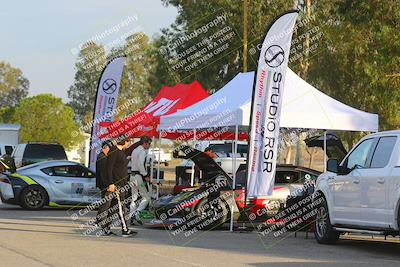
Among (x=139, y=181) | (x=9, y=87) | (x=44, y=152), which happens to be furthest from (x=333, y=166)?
(x=9, y=87)

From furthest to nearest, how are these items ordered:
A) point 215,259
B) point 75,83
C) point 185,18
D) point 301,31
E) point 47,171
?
point 75,83 < point 185,18 < point 301,31 < point 47,171 < point 215,259

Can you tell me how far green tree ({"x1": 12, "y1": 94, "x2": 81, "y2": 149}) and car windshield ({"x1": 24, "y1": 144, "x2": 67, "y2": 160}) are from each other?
41635 millimetres

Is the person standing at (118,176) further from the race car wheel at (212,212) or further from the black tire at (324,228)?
the black tire at (324,228)

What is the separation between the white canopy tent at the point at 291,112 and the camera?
17.1m

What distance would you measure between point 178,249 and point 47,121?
6156 cm

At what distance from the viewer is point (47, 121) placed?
73.1m

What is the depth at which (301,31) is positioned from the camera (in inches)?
1572

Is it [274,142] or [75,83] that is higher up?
[75,83]

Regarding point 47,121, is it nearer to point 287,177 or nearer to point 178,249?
point 287,177

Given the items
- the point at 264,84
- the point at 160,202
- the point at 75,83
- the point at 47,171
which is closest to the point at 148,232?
the point at 160,202

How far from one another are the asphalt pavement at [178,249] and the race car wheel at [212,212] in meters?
0.24

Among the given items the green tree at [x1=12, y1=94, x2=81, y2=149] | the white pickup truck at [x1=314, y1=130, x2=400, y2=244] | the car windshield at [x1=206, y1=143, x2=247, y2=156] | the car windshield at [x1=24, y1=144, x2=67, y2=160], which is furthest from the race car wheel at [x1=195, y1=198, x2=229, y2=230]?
the green tree at [x1=12, y1=94, x2=81, y2=149]

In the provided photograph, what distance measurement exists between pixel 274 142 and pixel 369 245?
283cm

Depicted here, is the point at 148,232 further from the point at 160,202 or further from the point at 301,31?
the point at 301,31
